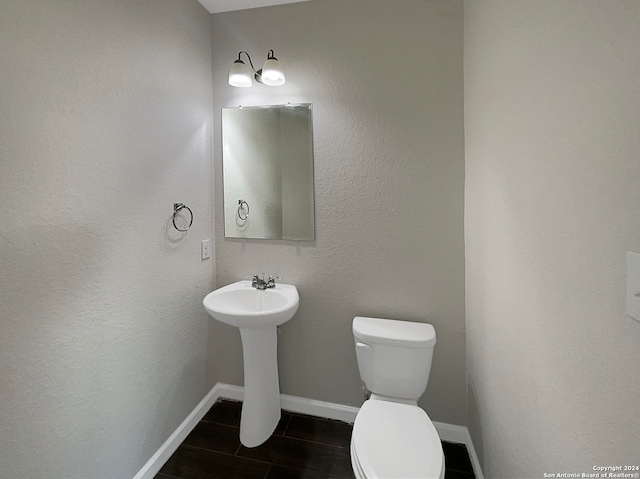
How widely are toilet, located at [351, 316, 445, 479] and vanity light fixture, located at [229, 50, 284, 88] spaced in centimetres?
147

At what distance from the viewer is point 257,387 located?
1.73m

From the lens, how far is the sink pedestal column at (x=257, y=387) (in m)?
1.69

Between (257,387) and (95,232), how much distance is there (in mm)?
1172

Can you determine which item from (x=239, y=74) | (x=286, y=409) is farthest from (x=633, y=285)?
(x=286, y=409)

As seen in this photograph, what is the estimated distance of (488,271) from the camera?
1.31 m

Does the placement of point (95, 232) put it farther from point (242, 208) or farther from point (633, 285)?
point (633, 285)

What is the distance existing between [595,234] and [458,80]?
1.33 m

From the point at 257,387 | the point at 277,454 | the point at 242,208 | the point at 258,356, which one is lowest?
the point at 277,454

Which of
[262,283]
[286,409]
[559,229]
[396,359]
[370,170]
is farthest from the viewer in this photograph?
[286,409]

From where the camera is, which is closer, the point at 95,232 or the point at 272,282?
the point at 95,232

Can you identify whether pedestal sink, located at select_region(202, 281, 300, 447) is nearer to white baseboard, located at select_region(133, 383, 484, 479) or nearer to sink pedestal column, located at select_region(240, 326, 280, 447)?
sink pedestal column, located at select_region(240, 326, 280, 447)

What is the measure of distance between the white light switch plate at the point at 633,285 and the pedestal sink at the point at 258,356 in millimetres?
1281

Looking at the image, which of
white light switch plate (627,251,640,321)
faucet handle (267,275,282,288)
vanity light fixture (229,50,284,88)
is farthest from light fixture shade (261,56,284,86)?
white light switch plate (627,251,640,321)
